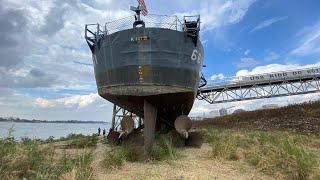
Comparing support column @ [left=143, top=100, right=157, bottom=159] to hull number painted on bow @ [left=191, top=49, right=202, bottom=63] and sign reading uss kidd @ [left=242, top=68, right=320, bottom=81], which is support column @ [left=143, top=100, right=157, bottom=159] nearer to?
hull number painted on bow @ [left=191, top=49, right=202, bottom=63]

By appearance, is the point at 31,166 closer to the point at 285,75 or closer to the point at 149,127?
the point at 149,127

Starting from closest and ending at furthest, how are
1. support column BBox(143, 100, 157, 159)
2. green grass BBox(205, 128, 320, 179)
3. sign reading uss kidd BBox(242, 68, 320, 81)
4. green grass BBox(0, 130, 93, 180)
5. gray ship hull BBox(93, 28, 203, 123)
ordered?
1. green grass BBox(0, 130, 93, 180)
2. green grass BBox(205, 128, 320, 179)
3. support column BBox(143, 100, 157, 159)
4. gray ship hull BBox(93, 28, 203, 123)
5. sign reading uss kidd BBox(242, 68, 320, 81)

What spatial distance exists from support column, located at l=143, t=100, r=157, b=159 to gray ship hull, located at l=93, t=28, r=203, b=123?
0.90 feet

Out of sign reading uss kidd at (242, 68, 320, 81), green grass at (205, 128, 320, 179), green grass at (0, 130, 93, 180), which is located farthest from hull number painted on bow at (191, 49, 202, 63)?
sign reading uss kidd at (242, 68, 320, 81)

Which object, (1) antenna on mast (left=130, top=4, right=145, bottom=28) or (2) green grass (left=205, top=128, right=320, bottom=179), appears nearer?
(2) green grass (left=205, top=128, right=320, bottom=179)

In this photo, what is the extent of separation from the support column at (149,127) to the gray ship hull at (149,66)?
0.27 meters

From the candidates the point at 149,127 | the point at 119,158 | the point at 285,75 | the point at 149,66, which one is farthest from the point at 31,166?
the point at 285,75

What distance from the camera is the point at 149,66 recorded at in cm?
1123

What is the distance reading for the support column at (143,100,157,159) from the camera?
10.4 meters

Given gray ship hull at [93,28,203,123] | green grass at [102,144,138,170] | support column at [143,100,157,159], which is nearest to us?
green grass at [102,144,138,170]

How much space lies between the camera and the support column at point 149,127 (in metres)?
10.4

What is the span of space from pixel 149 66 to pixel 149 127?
7.07 ft

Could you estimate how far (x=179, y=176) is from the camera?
714cm

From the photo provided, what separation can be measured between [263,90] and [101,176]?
36.1 m
